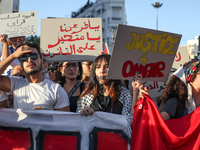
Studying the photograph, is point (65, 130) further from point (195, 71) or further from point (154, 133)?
point (195, 71)

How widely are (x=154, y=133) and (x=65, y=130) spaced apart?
3.06 feet

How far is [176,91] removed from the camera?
3.26 m

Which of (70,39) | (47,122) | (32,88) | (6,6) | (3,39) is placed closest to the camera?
(47,122)

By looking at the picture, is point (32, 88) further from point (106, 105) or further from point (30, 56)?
point (106, 105)

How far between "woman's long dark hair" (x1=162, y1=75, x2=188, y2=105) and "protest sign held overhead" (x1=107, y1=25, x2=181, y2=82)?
0.50 ft

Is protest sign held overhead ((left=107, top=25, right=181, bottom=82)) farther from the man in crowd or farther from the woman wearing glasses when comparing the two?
the man in crowd

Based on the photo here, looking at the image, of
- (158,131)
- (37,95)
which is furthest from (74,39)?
(158,131)

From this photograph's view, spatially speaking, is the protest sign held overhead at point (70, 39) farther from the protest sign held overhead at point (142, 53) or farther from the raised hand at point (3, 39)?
the protest sign held overhead at point (142, 53)

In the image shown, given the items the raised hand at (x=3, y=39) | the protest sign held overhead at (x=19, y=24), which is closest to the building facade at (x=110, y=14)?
the protest sign held overhead at (x=19, y=24)

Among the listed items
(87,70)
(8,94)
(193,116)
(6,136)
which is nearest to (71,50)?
(87,70)

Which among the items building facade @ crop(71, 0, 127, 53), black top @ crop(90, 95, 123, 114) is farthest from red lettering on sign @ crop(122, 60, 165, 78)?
building facade @ crop(71, 0, 127, 53)

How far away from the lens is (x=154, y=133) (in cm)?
289

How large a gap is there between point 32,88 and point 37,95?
0.12m

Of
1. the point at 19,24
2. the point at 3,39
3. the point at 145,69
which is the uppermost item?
the point at 19,24
